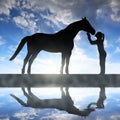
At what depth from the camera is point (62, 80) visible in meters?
8.59

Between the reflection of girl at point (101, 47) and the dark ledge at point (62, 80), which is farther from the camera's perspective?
the reflection of girl at point (101, 47)

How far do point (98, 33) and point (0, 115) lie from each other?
720 centimetres

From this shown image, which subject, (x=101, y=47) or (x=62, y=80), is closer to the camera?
(x=62, y=80)

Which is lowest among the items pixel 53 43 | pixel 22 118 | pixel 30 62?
pixel 22 118

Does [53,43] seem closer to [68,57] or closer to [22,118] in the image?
[68,57]

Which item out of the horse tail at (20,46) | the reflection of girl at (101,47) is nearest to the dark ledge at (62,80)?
the reflection of girl at (101,47)

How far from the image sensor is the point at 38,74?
893cm

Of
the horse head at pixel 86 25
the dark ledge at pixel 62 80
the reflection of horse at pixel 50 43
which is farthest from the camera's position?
the horse head at pixel 86 25

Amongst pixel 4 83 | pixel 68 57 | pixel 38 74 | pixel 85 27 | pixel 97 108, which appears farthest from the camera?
pixel 85 27

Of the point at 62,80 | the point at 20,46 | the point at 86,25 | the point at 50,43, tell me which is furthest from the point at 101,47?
the point at 20,46

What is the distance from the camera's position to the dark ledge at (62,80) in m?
8.28

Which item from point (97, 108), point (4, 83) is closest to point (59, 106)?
point (97, 108)

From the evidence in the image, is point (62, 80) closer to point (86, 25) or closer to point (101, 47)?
point (101, 47)

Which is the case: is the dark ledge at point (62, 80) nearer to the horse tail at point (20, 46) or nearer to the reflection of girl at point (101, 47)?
the reflection of girl at point (101, 47)
